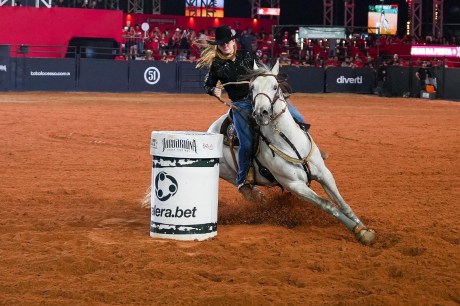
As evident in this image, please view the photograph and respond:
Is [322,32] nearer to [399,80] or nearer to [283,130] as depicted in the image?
[399,80]

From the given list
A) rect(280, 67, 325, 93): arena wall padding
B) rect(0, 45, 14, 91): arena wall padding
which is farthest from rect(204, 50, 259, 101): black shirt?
rect(280, 67, 325, 93): arena wall padding

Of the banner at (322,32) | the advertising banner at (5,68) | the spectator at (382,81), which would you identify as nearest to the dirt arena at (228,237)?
the advertising banner at (5,68)

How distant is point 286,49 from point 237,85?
3272 centimetres

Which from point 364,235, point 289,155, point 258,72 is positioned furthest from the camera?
point 289,155

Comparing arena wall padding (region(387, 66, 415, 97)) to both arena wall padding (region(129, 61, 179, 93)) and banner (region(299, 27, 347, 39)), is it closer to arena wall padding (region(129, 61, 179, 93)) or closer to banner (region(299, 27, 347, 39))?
banner (region(299, 27, 347, 39))

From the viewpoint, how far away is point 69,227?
835 cm

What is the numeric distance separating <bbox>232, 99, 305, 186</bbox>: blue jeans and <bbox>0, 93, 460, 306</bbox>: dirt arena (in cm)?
67

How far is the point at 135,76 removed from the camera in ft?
112

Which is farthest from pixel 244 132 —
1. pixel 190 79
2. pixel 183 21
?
pixel 183 21

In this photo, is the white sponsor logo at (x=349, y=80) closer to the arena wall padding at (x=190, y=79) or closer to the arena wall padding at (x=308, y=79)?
the arena wall padding at (x=308, y=79)

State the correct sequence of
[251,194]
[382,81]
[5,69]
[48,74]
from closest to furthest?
[251,194]
[5,69]
[48,74]
[382,81]

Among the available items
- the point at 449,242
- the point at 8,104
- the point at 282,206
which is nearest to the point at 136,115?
the point at 8,104

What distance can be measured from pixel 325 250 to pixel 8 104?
19.7m

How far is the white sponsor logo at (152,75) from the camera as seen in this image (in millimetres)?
34406
